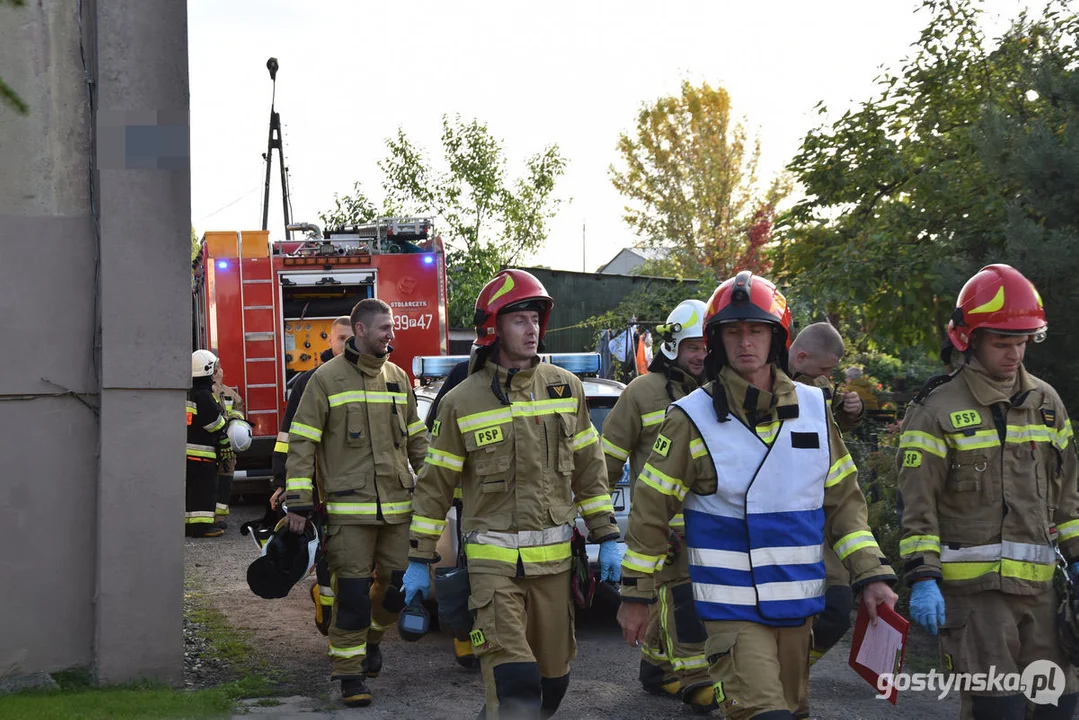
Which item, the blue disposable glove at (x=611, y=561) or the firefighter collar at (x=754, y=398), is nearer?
the firefighter collar at (x=754, y=398)

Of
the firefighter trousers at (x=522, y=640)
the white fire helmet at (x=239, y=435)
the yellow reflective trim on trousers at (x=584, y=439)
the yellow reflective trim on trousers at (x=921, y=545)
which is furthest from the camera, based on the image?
the white fire helmet at (x=239, y=435)

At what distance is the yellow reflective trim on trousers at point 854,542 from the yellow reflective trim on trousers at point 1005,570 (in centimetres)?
59

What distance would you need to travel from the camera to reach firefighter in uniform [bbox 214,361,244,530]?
42.2 ft

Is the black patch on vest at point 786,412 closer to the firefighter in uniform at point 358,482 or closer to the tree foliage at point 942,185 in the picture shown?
the firefighter in uniform at point 358,482

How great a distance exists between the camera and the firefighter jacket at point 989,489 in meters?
4.52

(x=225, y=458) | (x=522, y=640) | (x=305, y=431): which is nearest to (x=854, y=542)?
(x=522, y=640)

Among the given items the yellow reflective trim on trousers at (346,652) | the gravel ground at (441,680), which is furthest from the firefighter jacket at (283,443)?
the yellow reflective trim on trousers at (346,652)

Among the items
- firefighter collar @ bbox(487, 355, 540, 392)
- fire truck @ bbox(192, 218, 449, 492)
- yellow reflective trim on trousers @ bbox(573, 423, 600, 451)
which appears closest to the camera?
firefighter collar @ bbox(487, 355, 540, 392)

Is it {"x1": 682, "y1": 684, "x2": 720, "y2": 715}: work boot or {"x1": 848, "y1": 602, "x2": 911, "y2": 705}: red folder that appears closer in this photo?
{"x1": 848, "y1": 602, "x2": 911, "y2": 705}: red folder

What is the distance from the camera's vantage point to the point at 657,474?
4152 mm

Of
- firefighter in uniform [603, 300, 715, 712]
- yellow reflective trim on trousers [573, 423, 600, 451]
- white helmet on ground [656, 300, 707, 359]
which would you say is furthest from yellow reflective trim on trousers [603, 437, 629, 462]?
yellow reflective trim on trousers [573, 423, 600, 451]

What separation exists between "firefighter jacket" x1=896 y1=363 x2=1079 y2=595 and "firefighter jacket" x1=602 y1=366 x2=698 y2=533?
1.85 metres

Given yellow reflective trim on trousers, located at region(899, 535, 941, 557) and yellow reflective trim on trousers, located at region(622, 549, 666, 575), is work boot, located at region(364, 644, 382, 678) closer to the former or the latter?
yellow reflective trim on trousers, located at region(622, 549, 666, 575)

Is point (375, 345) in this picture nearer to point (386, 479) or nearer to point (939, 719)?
point (386, 479)
